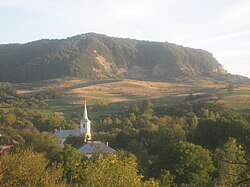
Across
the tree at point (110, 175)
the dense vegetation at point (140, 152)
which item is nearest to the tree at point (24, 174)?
the dense vegetation at point (140, 152)

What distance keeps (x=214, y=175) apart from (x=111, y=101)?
93101mm

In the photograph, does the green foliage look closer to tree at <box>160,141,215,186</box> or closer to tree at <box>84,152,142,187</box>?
tree at <box>160,141,215,186</box>

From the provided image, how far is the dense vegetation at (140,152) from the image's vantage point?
2316 centimetres

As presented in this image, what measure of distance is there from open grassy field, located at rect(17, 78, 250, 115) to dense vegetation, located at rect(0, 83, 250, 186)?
1137 centimetres

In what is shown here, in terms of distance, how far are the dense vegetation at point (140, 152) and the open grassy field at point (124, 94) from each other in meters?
11.4

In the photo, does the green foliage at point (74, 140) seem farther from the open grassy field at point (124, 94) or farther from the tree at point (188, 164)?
the open grassy field at point (124, 94)

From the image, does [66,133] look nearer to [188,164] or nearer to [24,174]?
[188,164]

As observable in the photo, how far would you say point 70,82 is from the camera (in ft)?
642

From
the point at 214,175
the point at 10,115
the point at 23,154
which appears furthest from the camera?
the point at 10,115

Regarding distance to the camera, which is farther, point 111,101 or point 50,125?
point 111,101

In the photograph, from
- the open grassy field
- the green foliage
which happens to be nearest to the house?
the green foliage

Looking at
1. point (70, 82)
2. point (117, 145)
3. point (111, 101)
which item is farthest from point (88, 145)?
point (70, 82)

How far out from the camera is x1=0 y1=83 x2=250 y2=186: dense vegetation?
23.2m

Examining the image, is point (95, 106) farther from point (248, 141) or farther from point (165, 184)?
point (165, 184)
